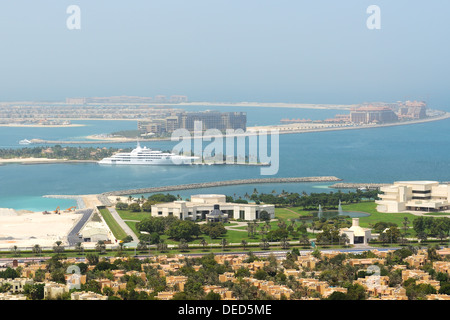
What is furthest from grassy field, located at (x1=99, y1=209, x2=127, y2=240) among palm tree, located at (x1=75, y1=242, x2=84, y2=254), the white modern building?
palm tree, located at (x1=75, y1=242, x2=84, y2=254)

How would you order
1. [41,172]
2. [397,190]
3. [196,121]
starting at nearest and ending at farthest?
1. [397,190]
2. [41,172]
3. [196,121]

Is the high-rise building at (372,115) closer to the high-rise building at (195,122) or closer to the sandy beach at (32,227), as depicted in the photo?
the high-rise building at (195,122)

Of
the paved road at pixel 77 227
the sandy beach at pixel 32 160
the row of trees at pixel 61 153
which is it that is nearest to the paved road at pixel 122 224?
the paved road at pixel 77 227

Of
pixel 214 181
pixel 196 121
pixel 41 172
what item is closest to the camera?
pixel 214 181

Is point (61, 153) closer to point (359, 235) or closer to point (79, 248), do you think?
point (79, 248)
